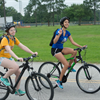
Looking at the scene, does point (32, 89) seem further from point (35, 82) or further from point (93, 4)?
point (93, 4)

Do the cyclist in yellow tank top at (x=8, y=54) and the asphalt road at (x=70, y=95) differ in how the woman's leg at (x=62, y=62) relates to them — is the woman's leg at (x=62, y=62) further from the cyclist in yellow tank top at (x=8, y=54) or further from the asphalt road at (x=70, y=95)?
the cyclist in yellow tank top at (x=8, y=54)

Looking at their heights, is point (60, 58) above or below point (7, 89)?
above

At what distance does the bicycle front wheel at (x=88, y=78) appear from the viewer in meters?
4.13

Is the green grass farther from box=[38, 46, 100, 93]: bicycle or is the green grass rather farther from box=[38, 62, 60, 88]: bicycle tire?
box=[38, 46, 100, 93]: bicycle

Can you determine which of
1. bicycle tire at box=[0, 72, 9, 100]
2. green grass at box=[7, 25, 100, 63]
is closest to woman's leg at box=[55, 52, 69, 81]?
bicycle tire at box=[0, 72, 9, 100]

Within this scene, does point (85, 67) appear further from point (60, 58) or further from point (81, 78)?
point (60, 58)

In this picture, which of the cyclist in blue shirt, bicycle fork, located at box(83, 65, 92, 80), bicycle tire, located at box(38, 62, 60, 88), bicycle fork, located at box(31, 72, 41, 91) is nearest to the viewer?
bicycle fork, located at box(31, 72, 41, 91)

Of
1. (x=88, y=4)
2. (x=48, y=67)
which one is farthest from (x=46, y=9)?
(x=48, y=67)

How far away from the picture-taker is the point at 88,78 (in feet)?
14.1

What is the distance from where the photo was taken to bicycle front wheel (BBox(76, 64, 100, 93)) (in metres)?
4.13

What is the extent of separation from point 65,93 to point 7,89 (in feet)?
4.93

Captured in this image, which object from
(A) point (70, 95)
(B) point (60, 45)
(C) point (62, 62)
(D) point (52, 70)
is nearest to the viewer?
(A) point (70, 95)

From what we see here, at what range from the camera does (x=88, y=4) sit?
79188mm

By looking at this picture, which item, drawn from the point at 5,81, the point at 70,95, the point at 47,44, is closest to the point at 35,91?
the point at 5,81
